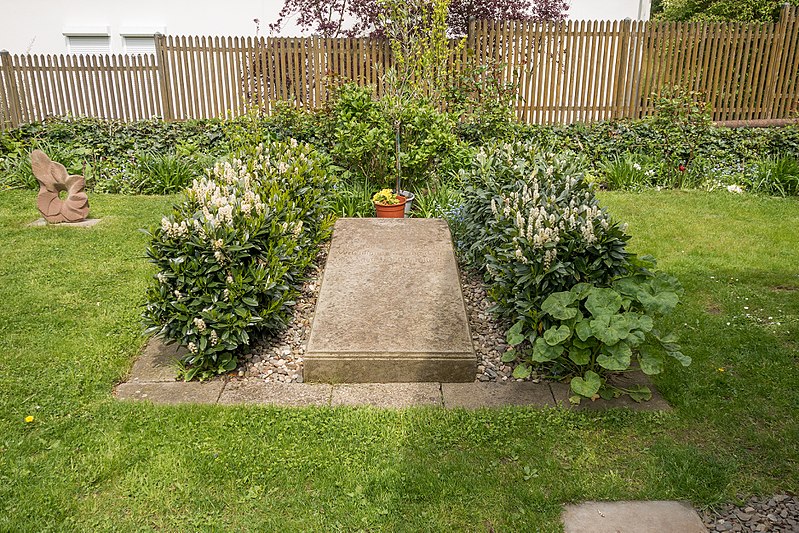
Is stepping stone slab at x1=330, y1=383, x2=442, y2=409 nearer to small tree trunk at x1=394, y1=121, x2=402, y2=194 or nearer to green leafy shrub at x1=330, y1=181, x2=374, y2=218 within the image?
green leafy shrub at x1=330, y1=181, x2=374, y2=218

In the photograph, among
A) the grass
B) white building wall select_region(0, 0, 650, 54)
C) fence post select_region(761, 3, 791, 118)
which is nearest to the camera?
the grass

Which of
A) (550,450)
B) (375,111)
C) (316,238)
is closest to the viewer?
(550,450)

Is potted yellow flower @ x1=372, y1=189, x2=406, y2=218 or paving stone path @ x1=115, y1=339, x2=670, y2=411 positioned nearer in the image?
paving stone path @ x1=115, y1=339, x2=670, y2=411

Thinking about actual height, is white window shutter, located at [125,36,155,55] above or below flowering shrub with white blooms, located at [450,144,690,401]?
above

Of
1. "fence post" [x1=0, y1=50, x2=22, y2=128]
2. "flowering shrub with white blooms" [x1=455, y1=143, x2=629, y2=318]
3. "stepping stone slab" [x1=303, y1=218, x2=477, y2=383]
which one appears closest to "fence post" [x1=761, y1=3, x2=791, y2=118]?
"flowering shrub with white blooms" [x1=455, y1=143, x2=629, y2=318]

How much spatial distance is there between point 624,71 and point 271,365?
8.52 metres

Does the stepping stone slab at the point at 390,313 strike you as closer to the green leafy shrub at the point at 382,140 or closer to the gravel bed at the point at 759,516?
the green leafy shrub at the point at 382,140

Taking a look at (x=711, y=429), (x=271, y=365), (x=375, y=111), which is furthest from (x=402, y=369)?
(x=375, y=111)

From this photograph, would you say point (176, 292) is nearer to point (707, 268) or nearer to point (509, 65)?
point (707, 268)

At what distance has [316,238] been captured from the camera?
18.5 feet

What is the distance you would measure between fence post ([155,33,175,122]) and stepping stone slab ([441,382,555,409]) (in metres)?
8.34

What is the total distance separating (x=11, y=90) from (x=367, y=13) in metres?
5.97

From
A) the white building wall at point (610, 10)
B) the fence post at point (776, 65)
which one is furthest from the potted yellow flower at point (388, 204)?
the white building wall at point (610, 10)

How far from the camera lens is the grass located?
9.41 ft
